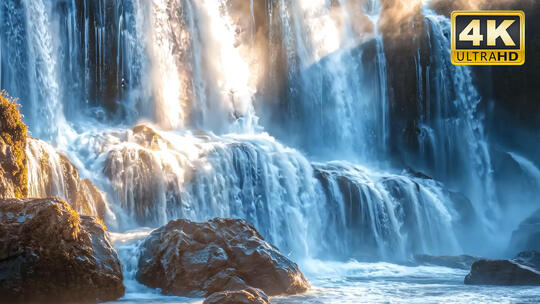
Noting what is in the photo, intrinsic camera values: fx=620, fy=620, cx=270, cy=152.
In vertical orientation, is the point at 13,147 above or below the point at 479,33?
below

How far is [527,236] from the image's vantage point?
25578 mm

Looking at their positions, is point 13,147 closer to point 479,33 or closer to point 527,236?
point 479,33

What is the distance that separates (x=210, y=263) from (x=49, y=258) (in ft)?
10.7

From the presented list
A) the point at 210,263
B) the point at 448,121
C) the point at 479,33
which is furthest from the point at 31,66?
the point at 448,121

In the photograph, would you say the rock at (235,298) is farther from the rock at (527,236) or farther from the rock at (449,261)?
the rock at (527,236)

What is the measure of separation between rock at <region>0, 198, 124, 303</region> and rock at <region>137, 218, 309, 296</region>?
1386 millimetres

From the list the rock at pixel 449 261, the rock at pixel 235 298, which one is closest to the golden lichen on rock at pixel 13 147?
the rock at pixel 235 298

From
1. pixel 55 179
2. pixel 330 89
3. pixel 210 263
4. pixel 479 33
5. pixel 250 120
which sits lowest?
pixel 210 263

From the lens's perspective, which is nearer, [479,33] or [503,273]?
[479,33]

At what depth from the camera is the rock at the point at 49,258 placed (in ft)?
30.9

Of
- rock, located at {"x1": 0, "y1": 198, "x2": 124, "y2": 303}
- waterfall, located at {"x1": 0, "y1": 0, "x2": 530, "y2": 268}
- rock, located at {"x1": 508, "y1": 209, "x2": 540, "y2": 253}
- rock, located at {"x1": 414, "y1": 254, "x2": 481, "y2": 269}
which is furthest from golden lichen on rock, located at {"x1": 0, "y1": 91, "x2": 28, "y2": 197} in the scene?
rock, located at {"x1": 508, "y1": 209, "x2": 540, "y2": 253}

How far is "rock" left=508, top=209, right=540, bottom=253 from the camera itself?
81.7 feet

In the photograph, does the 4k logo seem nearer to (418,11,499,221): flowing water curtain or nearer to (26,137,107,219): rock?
(26,137,107,219): rock

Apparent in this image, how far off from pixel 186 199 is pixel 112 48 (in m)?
10.2
